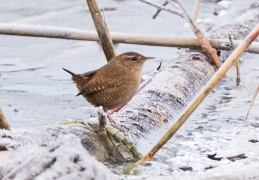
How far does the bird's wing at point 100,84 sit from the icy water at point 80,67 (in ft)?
1.62

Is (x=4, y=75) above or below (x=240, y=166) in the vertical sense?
below

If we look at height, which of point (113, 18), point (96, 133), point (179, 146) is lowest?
point (113, 18)

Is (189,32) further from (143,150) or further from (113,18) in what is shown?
(143,150)

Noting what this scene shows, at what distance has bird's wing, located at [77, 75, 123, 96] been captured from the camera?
4391 millimetres

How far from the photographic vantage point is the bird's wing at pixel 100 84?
14.4 feet

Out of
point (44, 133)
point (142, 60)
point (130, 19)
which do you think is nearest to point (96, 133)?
point (44, 133)

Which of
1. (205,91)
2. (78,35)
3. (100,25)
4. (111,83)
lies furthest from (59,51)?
(205,91)

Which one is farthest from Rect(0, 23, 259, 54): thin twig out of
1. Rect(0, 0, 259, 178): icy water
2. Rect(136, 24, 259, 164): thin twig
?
Rect(136, 24, 259, 164): thin twig

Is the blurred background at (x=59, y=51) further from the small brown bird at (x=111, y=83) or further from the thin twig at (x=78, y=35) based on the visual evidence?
the small brown bird at (x=111, y=83)

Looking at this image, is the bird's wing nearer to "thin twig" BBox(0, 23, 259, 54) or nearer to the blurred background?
the blurred background

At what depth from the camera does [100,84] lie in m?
4.44

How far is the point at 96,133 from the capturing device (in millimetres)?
3363

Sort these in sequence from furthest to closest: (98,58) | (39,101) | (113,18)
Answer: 1. (113,18)
2. (98,58)
3. (39,101)

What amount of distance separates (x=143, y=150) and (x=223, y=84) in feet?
6.79
